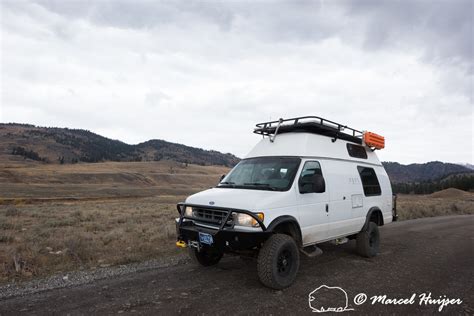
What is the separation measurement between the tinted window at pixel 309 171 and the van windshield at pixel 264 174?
162mm

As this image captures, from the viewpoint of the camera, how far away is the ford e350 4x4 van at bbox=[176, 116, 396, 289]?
16.8ft

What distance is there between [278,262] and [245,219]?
0.97m

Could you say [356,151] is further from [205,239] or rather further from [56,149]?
[56,149]

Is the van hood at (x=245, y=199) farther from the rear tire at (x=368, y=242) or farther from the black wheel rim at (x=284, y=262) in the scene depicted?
the rear tire at (x=368, y=242)

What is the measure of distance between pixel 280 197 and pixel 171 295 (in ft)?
7.54

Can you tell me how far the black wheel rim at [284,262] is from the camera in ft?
17.6

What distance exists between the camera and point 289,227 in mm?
5695

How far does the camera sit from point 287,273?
545 cm

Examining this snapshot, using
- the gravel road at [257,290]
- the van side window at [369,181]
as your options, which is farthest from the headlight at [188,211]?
the van side window at [369,181]

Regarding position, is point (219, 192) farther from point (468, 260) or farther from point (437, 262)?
point (468, 260)

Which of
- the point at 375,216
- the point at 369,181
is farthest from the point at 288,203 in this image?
the point at 375,216

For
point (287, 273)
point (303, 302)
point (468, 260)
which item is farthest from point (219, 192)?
point (468, 260)

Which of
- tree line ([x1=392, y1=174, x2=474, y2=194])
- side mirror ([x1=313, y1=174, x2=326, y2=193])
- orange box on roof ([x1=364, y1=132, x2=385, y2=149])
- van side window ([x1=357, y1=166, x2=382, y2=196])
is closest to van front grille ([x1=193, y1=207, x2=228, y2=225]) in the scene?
side mirror ([x1=313, y1=174, x2=326, y2=193])

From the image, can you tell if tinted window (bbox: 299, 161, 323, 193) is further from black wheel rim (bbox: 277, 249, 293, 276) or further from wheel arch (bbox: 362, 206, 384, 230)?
wheel arch (bbox: 362, 206, 384, 230)
